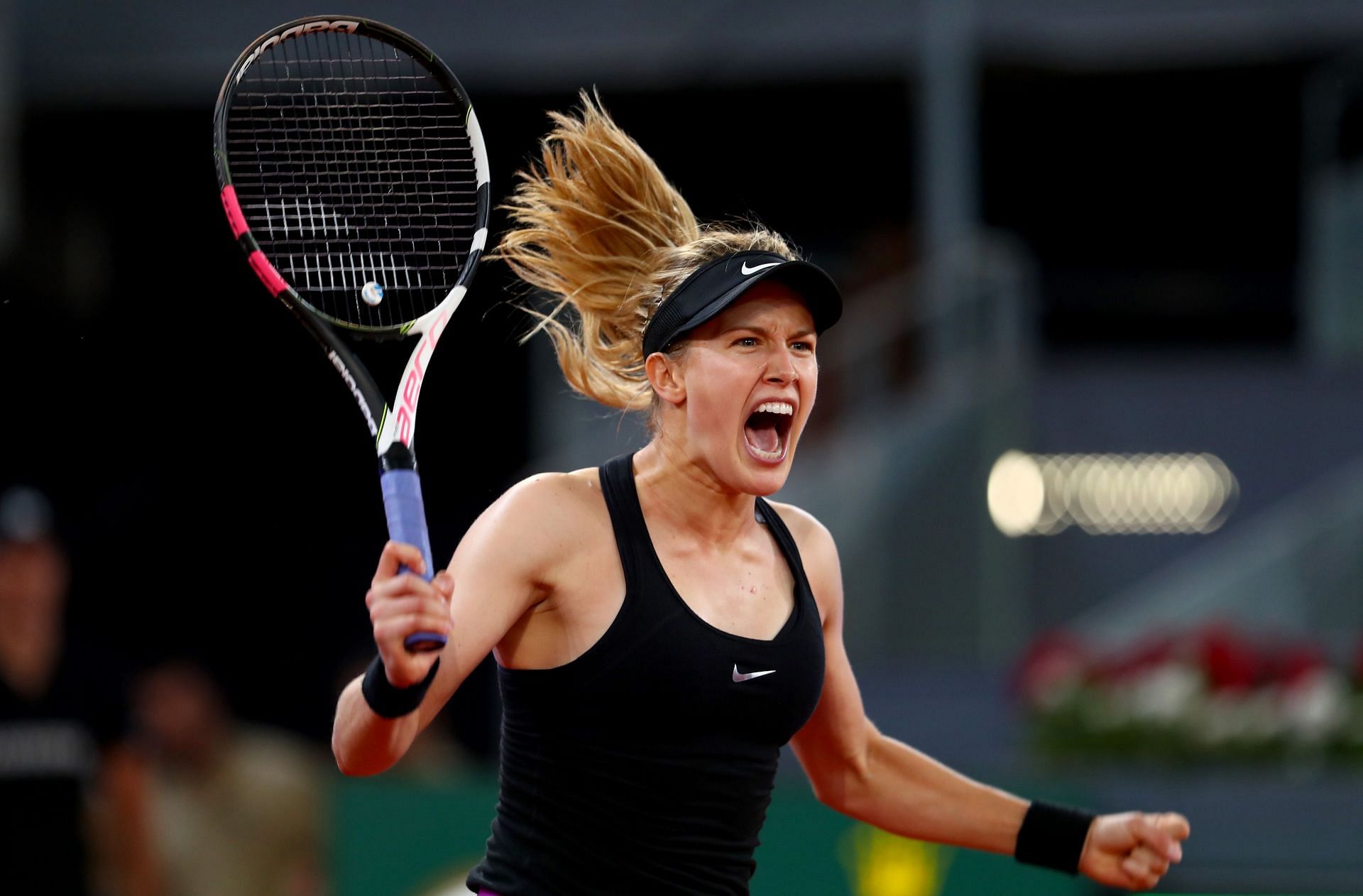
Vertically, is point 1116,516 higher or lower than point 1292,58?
lower

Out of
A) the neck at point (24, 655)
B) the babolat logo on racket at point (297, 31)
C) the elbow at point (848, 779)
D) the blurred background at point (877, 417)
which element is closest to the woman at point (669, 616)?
the elbow at point (848, 779)

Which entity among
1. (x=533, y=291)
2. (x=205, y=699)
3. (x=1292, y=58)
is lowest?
(x=205, y=699)

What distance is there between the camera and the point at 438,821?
616 cm

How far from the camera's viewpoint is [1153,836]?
3516 mm

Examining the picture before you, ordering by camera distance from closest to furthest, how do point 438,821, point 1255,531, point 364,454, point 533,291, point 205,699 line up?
1. point 533,291
2. point 438,821
3. point 205,699
4. point 1255,531
5. point 364,454

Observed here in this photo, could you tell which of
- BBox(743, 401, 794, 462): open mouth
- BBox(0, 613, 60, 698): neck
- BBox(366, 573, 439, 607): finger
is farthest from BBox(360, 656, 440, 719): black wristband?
BBox(0, 613, 60, 698): neck

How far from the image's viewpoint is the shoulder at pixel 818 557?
3484 mm

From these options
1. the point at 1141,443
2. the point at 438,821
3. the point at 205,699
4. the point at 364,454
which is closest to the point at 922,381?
the point at 1141,443

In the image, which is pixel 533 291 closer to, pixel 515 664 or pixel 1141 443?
pixel 515 664

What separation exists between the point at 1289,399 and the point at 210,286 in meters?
8.52

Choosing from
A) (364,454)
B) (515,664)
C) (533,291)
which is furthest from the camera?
A: (364,454)

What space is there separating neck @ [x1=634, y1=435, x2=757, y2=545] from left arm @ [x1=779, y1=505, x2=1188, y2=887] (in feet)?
0.81

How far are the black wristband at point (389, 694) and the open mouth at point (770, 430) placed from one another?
0.75 m

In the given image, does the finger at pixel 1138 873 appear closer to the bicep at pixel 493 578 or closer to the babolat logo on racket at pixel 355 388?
the bicep at pixel 493 578
